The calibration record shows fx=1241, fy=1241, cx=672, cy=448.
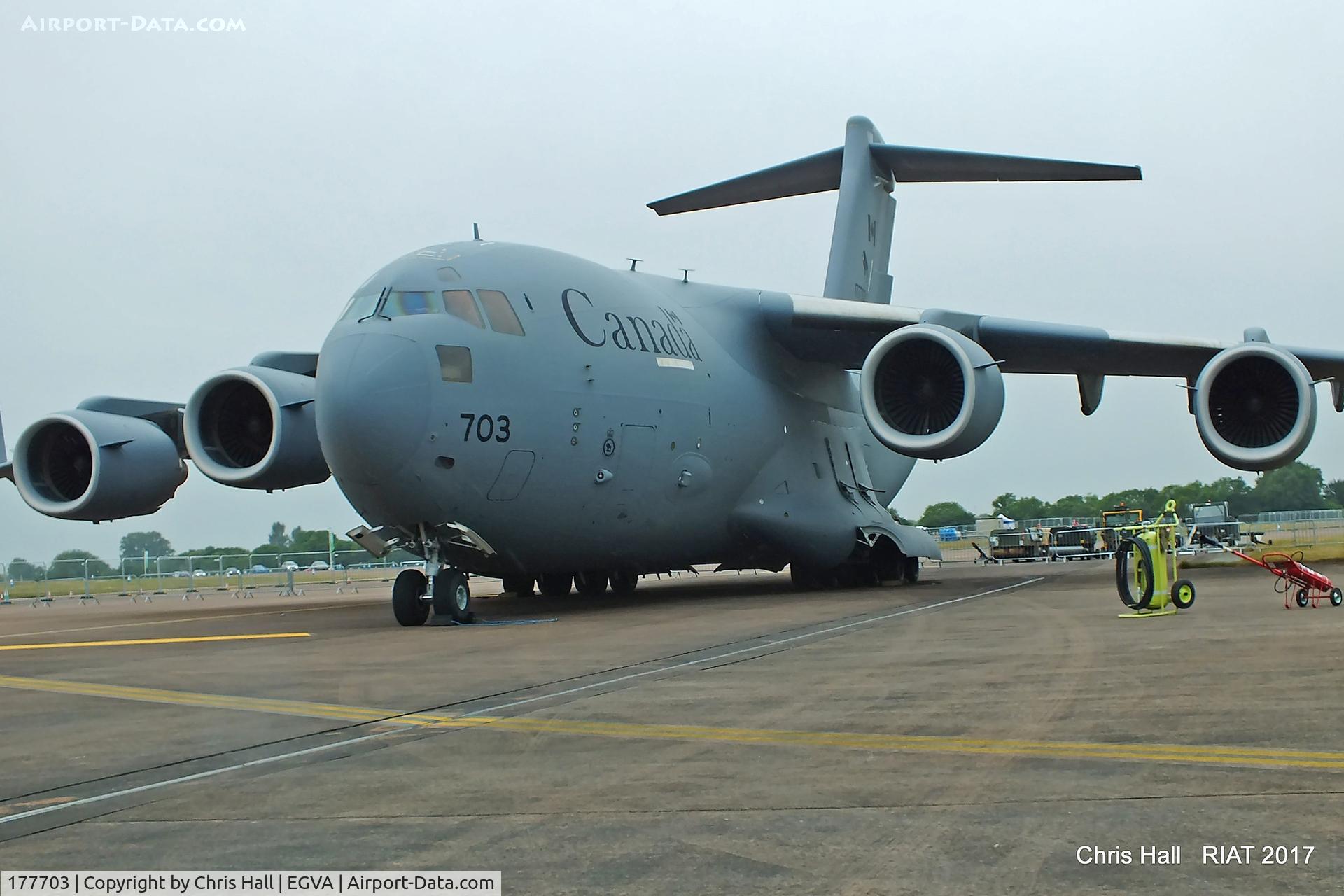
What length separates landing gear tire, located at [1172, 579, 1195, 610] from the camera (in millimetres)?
11391

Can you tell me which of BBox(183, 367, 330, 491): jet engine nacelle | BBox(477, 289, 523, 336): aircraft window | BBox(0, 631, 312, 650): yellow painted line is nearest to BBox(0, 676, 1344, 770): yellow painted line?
BBox(0, 631, 312, 650): yellow painted line

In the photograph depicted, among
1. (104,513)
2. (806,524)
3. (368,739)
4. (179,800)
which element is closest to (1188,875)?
(179,800)

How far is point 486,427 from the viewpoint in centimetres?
1273

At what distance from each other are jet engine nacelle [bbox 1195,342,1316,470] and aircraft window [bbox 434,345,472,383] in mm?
9468

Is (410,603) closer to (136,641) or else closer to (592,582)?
(136,641)

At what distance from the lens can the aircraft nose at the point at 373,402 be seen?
12031 mm

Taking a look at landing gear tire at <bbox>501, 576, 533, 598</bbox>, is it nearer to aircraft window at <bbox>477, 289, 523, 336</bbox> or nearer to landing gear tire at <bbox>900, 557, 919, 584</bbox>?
aircraft window at <bbox>477, 289, 523, 336</bbox>

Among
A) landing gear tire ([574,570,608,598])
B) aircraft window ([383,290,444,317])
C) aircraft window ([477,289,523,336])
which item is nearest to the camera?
aircraft window ([383,290,444,317])

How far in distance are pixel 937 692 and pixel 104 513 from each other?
14.4 meters

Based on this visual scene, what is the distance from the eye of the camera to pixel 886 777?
4316 millimetres

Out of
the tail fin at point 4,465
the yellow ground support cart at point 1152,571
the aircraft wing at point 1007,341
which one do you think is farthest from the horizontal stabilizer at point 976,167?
the tail fin at point 4,465

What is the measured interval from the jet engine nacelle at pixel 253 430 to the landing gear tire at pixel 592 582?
4.11 metres

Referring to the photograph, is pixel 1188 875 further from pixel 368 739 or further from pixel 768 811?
pixel 368 739

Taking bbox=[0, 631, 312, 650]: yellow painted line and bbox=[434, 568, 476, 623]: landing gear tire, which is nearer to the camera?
bbox=[0, 631, 312, 650]: yellow painted line
